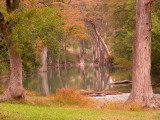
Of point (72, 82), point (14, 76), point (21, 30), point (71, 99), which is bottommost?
point (72, 82)

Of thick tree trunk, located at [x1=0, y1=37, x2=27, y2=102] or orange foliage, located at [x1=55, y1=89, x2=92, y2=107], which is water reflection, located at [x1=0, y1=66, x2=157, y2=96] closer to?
orange foliage, located at [x1=55, y1=89, x2=92, y2=107]

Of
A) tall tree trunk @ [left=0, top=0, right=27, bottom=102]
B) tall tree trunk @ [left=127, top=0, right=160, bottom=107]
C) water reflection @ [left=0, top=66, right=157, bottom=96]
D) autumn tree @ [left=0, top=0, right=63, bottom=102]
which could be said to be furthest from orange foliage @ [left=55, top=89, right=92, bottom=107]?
water reflection @ [left=0, top=66, right=157, bottom=96]

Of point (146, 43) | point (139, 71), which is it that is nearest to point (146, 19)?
point (146, 43)

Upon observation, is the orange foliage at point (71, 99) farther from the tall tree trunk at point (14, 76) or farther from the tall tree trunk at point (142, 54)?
the tall tree trunk at point (142, 54)

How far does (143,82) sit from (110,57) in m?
45.4

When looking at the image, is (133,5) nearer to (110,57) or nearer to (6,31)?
(6,31)

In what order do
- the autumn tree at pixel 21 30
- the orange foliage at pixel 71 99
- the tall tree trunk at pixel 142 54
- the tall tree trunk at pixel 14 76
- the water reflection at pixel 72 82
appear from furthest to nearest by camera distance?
the water reflection at pixel 72 82 < the orange foliage at pixel 71 99 < the tall tree trunk at pixel 14 76 < the tall tree trunk at pixel 142 54 < the autumn tree at pixel 21 30

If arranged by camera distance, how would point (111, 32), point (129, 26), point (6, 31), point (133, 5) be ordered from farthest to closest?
point (111, 32)
point (129, 26)
point (133, 5)
point (6, 31)

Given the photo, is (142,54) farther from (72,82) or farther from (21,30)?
(72,82)

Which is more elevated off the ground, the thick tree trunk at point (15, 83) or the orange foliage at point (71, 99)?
the thick tree trunk at point (15, 83)

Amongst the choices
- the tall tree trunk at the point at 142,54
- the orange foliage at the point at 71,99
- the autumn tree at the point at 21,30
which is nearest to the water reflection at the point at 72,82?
the orange foliage at the point at 71,99

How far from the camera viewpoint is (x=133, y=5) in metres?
26.6

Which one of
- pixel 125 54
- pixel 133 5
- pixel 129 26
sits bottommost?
pixel 125 54

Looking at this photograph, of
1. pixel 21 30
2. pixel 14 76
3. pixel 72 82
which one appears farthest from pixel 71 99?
pixel 72 82
